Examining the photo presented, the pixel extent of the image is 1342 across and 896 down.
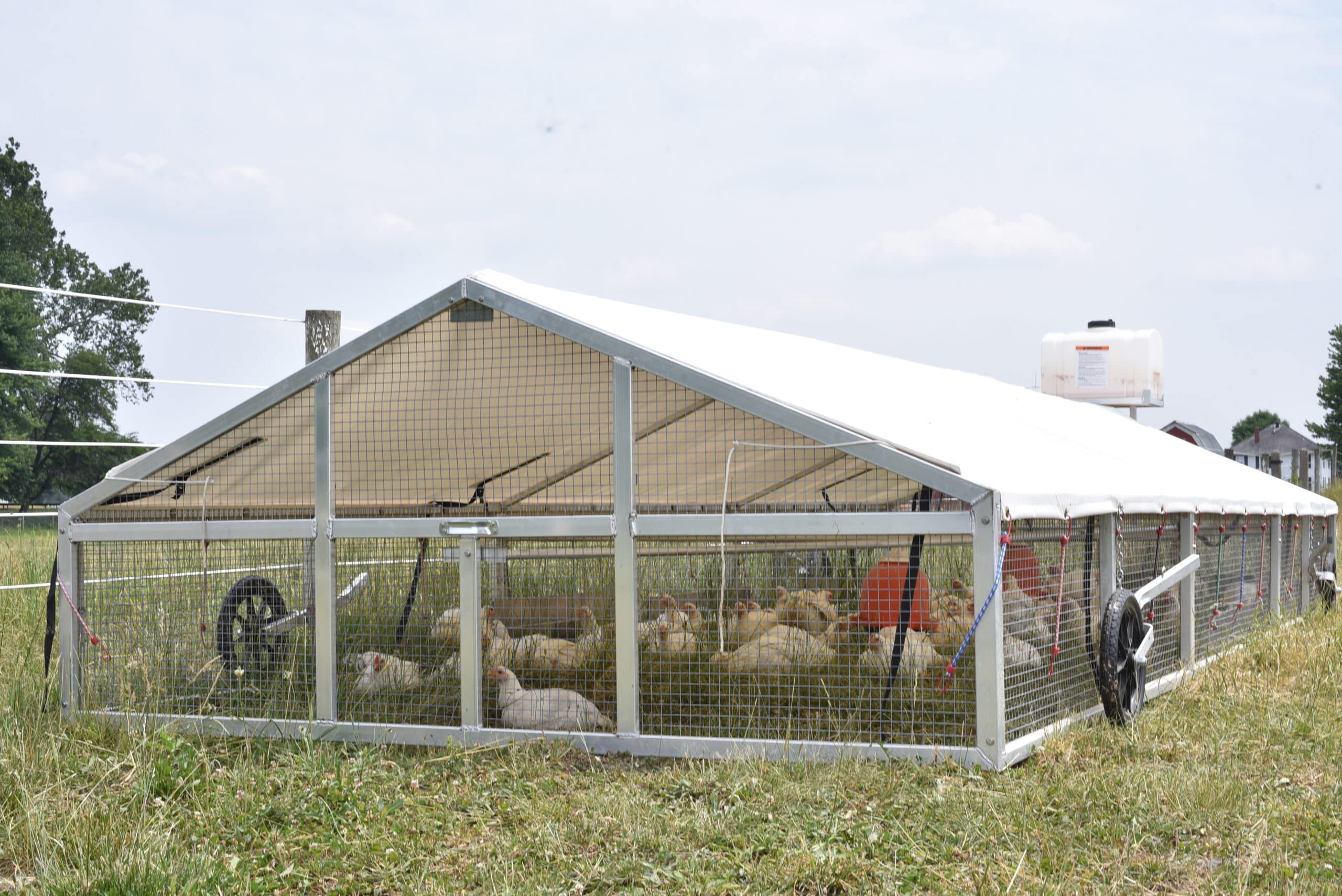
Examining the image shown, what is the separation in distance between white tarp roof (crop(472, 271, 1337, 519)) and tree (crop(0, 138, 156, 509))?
1260 inches

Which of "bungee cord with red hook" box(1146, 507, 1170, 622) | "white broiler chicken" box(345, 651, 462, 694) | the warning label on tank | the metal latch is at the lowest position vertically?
"white broiler chicken" box(345, 651, 462, 694)

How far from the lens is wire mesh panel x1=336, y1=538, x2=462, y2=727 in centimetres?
598

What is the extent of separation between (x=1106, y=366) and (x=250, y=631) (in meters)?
10.8

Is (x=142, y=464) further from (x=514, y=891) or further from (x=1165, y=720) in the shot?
(x=1165, y=720)

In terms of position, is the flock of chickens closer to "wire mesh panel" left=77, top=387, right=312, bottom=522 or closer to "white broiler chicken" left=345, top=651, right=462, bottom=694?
"white broiler chicken" left=345, top=651, right=462, bottom=694

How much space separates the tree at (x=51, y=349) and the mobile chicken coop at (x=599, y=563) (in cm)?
3143

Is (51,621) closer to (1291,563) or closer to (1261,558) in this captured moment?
(1261,558)

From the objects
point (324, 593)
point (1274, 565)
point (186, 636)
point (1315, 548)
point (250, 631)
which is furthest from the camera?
point (1315, 548)

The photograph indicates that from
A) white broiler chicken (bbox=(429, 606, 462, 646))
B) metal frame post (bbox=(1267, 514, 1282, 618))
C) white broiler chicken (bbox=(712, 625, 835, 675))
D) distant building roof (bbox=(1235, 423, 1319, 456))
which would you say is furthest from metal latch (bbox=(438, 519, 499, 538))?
distant building roof (bbox=(1235, 423, 1319, 456))

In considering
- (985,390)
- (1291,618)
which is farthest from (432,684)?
(1291,618)

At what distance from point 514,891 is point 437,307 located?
297 centimetres

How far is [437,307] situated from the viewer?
5.95 metres

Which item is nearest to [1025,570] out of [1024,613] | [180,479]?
[1024,613]

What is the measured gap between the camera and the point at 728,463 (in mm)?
5133
